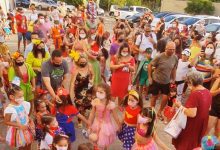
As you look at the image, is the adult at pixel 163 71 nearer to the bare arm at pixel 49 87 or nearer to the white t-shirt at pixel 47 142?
the bare arm at pixel 49 87

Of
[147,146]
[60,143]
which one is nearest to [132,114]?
[147,146]

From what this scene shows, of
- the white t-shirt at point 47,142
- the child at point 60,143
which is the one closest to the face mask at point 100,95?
the white t-shirt at point 47,142

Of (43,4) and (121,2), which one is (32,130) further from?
(121,2)

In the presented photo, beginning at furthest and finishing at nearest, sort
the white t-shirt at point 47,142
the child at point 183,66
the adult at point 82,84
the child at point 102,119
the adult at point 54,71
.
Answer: the child at point 183,66 → the adult at point 82,84 → the adult at point 54,71 → the child at point 102,119 → the white t-shirt at point 47,142

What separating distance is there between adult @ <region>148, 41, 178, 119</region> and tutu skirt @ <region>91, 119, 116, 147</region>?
212 cm

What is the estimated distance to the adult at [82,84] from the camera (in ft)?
19.9

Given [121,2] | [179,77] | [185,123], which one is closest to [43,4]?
[121,2]

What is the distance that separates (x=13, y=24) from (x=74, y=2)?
26.5 meters

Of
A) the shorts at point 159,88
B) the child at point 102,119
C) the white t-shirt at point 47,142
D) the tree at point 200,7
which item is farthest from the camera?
the tree at point 200,7

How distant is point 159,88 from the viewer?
6.90m

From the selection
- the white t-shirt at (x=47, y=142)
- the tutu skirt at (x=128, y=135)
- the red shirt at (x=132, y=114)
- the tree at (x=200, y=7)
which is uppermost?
the red shirt at (x=132, y=114)

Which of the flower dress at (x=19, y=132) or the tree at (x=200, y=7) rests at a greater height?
the flower dress at (x=19, y=132)

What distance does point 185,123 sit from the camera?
463cm

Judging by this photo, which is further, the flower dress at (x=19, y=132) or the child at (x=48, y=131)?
the flower dress at (x=19, y=132)
